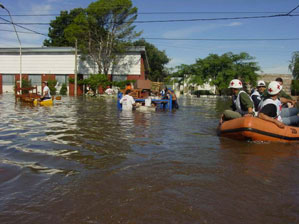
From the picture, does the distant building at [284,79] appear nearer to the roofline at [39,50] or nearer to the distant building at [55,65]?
the distant building at [55,65]

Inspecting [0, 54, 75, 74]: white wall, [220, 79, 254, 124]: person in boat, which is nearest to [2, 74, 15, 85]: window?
[0, 54, 75, 74]: white wall

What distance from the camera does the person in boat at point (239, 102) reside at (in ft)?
23.8

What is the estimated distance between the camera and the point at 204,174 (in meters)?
4.19

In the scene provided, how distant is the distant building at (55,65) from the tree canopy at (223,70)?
1168 cm

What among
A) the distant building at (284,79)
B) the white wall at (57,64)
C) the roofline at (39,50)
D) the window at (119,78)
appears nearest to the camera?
the white wall at (57,64)

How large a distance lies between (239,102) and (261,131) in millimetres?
1165

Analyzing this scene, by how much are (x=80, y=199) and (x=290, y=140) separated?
5.40 metres

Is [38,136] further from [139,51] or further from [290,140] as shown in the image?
[139,51]

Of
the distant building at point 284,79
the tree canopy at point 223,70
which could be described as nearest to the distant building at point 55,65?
the tree canopy at point 223,70

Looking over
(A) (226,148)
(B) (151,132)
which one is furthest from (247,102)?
(B) (151,132)

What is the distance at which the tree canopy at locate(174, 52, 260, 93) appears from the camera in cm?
4822

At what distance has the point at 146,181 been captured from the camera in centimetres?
386

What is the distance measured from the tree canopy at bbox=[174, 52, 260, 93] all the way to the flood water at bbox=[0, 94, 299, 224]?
142ft

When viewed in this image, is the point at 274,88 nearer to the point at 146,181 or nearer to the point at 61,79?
the point at 146,181
